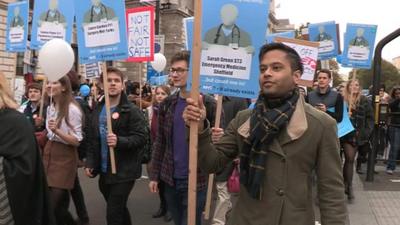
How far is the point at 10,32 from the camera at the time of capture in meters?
9.09

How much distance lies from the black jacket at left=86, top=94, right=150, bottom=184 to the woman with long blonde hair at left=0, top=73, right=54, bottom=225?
166cm

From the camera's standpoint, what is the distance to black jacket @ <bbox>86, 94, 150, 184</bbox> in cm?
486

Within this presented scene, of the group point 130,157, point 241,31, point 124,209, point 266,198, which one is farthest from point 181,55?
point 266,198

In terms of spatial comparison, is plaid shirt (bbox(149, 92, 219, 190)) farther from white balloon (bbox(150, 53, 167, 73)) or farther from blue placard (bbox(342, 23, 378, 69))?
white balloon (bbox(150, 53, 167, 73))

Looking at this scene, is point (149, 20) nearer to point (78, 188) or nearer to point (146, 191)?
point (146, 191)

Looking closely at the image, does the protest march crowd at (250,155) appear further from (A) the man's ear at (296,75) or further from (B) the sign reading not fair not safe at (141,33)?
(B) the sign reading not fair not safe at (141,33)

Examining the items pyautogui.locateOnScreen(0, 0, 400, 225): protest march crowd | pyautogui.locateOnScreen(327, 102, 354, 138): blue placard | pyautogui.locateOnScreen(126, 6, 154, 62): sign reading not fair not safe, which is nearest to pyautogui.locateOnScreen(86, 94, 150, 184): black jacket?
pyautogui.locateOnScreen(0, 0, 400, 225): protest march crowd

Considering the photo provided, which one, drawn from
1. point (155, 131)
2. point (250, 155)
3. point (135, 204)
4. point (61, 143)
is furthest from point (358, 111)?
point (250, 155)

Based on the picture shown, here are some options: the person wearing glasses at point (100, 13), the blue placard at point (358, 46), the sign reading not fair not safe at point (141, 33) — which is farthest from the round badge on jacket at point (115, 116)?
the blue placard at point (358, 46)

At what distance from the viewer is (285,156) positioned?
269cm

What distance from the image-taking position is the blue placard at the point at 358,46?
9656 mm

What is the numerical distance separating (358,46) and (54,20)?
5.51 meters

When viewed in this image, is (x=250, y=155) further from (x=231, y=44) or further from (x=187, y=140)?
(x=231, y=44)

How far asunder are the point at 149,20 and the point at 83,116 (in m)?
3.67
